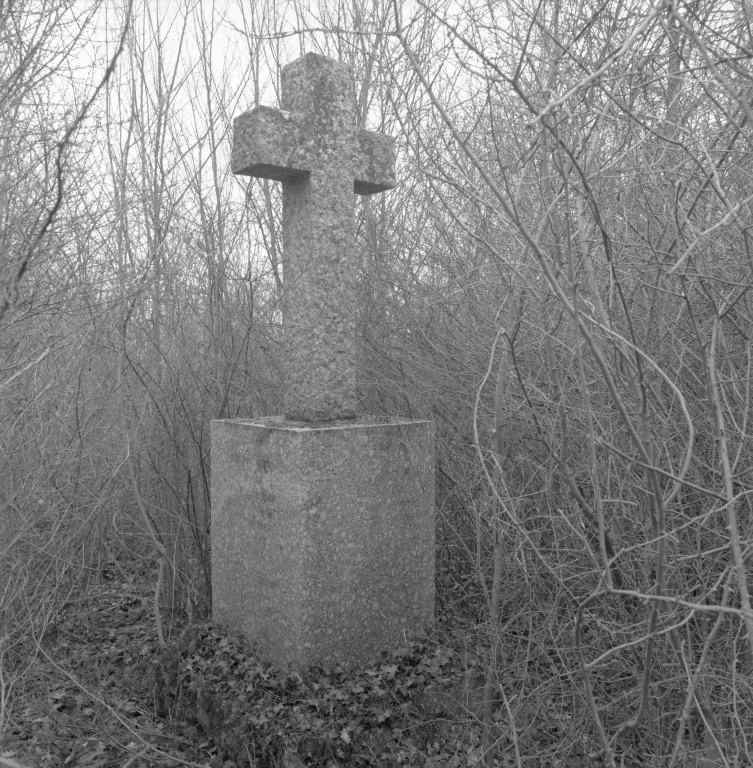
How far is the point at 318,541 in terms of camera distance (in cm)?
286

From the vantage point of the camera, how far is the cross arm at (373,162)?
334 centimetres

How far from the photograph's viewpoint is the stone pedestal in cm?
286

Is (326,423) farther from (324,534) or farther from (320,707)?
(320,707)

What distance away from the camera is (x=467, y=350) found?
365 cm

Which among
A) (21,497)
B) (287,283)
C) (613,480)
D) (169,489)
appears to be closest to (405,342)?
(287,283)

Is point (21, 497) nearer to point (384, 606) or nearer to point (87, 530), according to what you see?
point (87, 530)

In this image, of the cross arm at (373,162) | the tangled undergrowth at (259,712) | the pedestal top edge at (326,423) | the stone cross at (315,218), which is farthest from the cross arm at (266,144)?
the tangled undergrowth at (259,712)

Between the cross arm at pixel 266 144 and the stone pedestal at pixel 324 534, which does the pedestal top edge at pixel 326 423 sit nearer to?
the stone pedestal at pixel 324 534

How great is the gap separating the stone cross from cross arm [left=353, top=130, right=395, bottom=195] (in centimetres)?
5

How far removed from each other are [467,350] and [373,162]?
3.13ft

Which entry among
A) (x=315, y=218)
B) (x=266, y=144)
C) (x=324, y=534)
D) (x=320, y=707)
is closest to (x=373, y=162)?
(x=315, y=218)

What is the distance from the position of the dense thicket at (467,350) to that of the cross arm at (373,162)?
0.69ft

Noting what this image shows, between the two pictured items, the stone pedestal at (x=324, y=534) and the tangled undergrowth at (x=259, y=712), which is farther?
the stone pedestal at (x=324, y=534)

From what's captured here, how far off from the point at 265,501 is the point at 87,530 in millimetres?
1505
